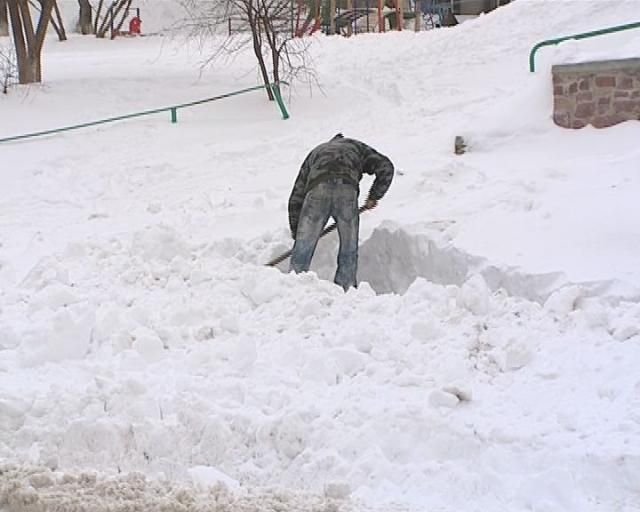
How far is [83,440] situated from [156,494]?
54 centimetres

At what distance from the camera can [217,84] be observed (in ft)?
48.5

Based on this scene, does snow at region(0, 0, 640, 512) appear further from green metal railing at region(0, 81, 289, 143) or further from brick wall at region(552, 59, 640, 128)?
green metal railing at region(0, 81, 289, 143)

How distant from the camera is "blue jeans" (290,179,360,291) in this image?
6.58 meters

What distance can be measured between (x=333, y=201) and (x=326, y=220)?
166 millimetres

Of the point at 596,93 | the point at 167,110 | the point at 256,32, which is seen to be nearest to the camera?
the point at 596,93

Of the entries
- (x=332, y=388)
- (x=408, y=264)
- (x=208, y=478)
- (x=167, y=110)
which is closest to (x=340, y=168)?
(x=408, y=264)

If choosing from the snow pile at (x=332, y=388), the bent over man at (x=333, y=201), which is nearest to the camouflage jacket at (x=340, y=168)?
the bent over man at (x=333, y=201)

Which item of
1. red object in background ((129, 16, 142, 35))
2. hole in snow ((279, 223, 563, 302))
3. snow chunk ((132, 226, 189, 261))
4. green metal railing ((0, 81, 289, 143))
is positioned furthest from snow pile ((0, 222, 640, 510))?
red object in background ((129, 16, 142, 35))

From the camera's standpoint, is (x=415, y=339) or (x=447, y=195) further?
(x=447, y=195)

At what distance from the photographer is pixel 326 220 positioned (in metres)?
6.68

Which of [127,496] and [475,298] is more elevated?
[475,298]

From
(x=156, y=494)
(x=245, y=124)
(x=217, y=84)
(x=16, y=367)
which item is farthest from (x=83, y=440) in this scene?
(x=217, y=84)

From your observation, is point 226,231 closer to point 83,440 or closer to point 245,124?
point 83,440

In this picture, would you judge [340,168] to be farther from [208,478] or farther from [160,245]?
[208,478]
